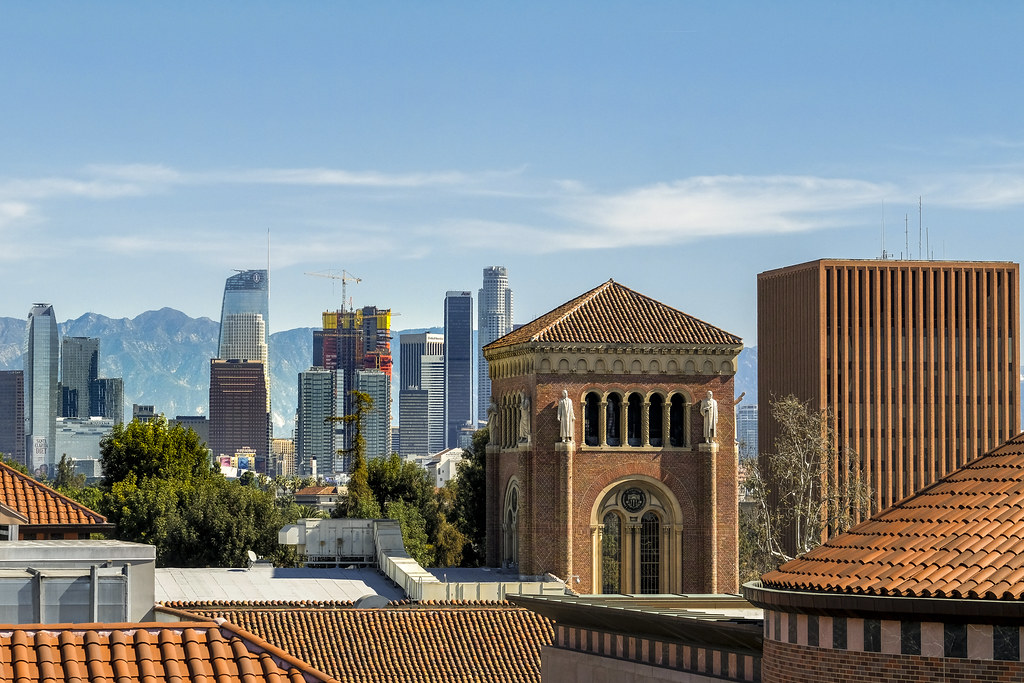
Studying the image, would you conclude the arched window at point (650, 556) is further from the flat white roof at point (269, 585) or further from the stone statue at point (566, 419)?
the flat white roof at point (269, 585)

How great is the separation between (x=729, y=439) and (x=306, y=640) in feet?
87.7

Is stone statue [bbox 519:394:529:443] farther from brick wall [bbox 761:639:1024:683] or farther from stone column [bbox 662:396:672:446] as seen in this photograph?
brick wall [bbox 761:639:1024:683]

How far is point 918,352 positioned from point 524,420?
12154 centimetres

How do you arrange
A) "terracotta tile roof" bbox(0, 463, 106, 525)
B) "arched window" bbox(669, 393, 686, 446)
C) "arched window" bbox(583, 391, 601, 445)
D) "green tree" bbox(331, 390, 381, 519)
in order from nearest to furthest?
"terracotta tile roof" bbox(0, 463, 106, 525) → "arched window" bbox(583, 391, 601, 445) → "arched window" bbox(669, 393, 686, 446) → "green tree" bbox(331, 390, 381, 519)

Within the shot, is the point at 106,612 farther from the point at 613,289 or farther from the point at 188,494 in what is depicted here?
the point at 188,494

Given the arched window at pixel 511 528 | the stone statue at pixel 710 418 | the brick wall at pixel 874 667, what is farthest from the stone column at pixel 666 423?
the brick wall at pixel 874 667

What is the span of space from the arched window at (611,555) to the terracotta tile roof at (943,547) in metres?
52.3

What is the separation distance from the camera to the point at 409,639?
55.2 metres

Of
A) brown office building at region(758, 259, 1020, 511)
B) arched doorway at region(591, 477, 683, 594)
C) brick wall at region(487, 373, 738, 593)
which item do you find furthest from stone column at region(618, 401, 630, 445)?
brown office building at region(758, 259, 1020, 511)

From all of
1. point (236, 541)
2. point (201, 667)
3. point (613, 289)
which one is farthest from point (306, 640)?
point (236, 541)

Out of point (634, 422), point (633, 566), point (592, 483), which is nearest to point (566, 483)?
point (592, 483)

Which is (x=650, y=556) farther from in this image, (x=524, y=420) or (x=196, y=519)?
(x=196, y=519)

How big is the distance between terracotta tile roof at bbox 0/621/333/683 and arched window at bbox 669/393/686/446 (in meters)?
55.6

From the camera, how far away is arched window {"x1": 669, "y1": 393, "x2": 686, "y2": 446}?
75.5 meters
